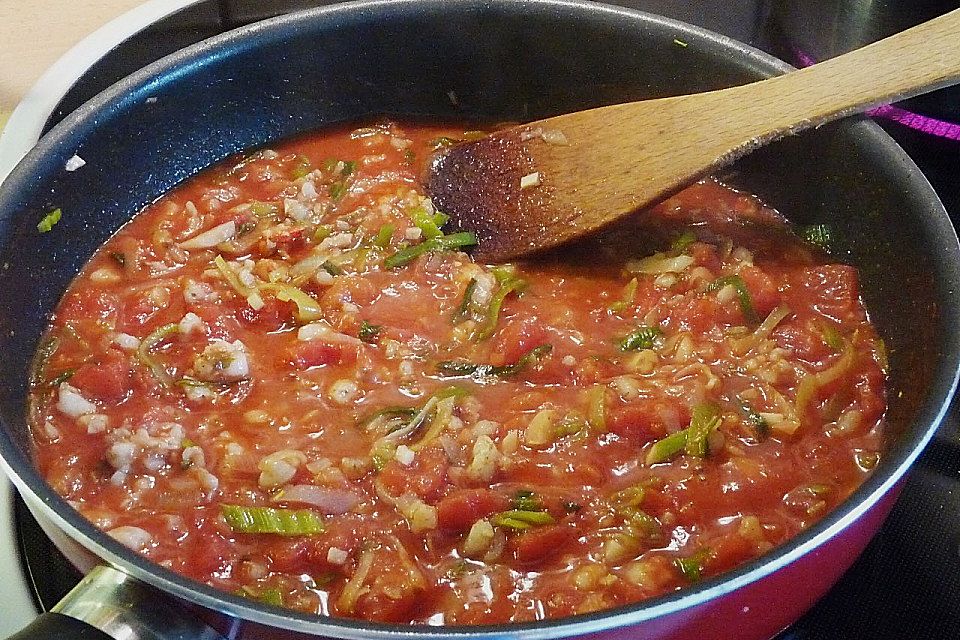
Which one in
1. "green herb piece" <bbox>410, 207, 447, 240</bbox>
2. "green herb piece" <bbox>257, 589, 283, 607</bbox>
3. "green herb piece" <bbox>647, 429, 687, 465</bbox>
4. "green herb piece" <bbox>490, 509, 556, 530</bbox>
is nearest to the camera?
"green herb piece" <bbox>257, 589, 283, 607</bbox>

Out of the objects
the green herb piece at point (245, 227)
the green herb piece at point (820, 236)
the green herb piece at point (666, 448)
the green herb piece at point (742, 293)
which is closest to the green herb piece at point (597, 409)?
the green herb piece at point (666, 448)

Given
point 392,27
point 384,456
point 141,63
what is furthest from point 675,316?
point 141,63

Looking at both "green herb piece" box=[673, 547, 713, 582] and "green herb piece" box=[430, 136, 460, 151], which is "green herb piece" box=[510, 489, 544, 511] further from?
"green herb piece" box=[430, 136, 460, 151]

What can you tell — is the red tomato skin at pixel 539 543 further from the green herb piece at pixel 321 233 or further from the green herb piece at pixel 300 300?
the green herb piece at pixel 321 233

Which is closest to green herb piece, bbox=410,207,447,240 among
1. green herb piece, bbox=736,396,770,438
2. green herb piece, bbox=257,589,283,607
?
green herb piece, bbox=736,396,770,438

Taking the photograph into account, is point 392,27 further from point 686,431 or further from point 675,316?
point 686,431

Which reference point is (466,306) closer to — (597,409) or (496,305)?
(496,305)

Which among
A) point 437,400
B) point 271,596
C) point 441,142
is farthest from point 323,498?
point 441,142

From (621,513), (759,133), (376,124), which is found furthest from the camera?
(376,124)
